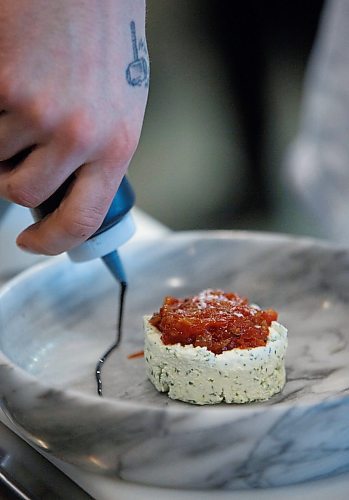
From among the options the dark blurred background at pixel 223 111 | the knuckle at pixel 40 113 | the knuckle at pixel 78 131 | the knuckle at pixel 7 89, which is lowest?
the dark blurred background at pixel 223 111

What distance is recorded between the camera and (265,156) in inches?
102

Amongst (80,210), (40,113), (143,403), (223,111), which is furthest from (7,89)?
(223,111)

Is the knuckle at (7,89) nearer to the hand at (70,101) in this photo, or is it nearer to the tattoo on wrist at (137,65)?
the hand at (70,101)

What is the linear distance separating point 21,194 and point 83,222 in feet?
0.20

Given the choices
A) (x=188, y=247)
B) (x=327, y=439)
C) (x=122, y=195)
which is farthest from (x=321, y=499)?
(x=188, y=247)

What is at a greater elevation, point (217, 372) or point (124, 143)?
point (124, 143)

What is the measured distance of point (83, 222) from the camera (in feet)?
2.16

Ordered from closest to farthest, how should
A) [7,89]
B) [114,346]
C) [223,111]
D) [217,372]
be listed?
[7,89]
[217,372]
[114,346]
[223,111]

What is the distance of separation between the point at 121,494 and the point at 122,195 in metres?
0.30

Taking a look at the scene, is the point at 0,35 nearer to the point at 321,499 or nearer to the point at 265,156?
the point at 321,499

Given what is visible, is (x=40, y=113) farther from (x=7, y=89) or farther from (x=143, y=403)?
(x=143, y=403)

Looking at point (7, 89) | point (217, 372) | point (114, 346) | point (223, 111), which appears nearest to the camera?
point (7, 89)

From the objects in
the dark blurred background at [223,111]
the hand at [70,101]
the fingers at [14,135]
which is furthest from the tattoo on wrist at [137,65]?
the dark blurred background at [223,111]

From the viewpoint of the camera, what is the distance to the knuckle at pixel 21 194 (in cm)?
63
